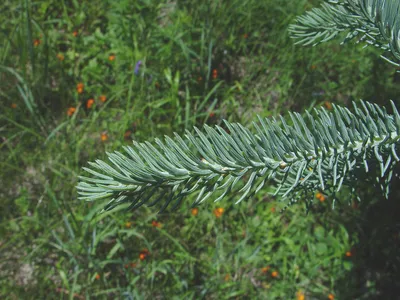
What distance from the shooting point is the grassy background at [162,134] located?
6.24 feet

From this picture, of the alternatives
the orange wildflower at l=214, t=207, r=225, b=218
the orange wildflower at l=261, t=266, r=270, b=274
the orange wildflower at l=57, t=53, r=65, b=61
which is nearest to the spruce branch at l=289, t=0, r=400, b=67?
the orange wildflower at l=214, t=207, r=225, b=218

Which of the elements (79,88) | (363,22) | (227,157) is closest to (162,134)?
(79,88)

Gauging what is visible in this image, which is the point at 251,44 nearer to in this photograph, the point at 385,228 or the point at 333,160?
the point at 385,228

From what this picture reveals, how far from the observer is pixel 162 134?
219 cm

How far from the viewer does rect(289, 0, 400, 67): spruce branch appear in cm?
65

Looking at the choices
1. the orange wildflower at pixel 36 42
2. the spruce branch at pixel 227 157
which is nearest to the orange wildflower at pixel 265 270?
the spruce branch at pixel 227 157

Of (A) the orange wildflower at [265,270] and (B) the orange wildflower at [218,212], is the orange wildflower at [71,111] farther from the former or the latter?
(A) the orange wildflower at [265,270]

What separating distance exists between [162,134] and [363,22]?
5.04 ft

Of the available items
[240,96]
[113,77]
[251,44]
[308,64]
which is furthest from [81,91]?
[308,64]

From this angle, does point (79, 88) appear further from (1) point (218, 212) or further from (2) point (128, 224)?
(1) point (218, 212)

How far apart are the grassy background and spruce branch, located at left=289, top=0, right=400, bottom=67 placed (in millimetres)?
1275

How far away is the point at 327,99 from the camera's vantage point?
2369mm

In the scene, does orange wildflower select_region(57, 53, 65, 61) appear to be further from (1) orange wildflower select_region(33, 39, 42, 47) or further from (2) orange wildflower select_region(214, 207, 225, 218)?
(2) orange wildflower select_region(214, 207, 225, 218)

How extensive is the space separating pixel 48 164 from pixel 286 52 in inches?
58.2
